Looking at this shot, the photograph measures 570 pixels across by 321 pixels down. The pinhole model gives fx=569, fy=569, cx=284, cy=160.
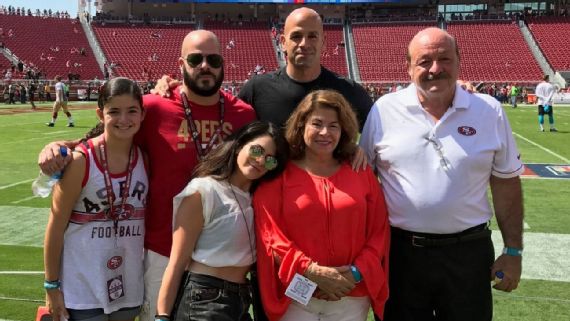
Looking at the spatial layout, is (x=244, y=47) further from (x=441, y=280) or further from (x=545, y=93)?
(x=441, y=280)

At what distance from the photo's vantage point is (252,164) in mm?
2734

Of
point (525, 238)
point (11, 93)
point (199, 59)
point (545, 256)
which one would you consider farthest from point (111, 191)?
point (11, 93)

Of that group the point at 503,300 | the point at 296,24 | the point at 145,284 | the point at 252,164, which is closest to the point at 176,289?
the point at 145,284

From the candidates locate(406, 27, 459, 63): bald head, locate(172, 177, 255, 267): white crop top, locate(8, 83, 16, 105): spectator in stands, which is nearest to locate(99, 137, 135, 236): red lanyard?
locate(172, 177, 255, 267): white crop top

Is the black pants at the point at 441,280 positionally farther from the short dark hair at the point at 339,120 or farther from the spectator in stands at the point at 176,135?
the spectator in stands at the point at 176,135

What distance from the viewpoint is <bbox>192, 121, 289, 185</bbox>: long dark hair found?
2.79 meters

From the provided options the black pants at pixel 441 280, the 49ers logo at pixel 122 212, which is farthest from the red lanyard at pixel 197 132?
the black pants at pixel 441 280

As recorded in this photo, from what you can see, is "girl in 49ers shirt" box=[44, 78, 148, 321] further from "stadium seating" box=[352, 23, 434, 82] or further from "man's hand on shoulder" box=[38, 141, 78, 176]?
"stadium seating" box=[352, 23, 434, 82]

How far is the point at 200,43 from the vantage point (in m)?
3.09

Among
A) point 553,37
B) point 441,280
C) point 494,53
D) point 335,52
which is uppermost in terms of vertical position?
point 553,37

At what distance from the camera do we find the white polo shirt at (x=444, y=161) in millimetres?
2920

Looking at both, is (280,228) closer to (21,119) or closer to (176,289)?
(176,289)

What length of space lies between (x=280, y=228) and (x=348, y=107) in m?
0.69

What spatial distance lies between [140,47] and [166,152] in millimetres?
49025
